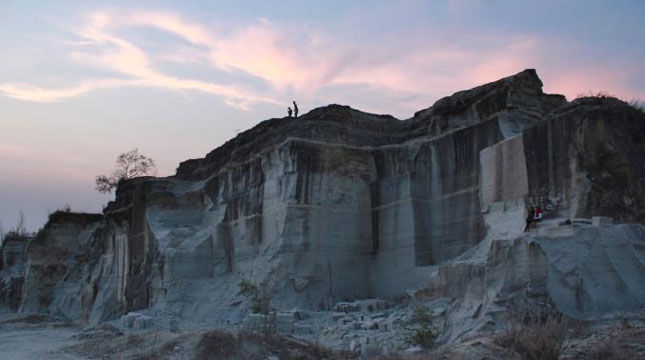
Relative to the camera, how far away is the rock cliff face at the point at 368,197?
1820cm

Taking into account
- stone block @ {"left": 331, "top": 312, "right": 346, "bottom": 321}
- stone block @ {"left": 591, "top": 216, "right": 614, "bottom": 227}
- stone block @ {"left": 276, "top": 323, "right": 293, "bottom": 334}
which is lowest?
stone block @ {"left": 276, "top": 323, "right": 293, "bottom": 334}

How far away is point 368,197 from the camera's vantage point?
87.1 ft

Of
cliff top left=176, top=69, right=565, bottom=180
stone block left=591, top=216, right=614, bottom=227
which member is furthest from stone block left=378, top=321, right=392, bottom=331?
cliff top left=176, top=69, right=565, bottom=180

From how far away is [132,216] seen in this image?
3500 cm

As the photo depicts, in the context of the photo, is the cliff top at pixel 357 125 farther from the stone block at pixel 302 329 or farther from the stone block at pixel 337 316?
the stone block at pixel 302 329

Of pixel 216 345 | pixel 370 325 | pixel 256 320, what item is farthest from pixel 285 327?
pixel 216 345

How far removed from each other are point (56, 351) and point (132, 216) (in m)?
14.8

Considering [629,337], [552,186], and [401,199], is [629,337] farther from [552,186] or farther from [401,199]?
[401,199]

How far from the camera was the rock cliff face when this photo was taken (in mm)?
18203

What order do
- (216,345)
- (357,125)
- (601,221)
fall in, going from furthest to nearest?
(357,125) → (601,221) → (216,345)

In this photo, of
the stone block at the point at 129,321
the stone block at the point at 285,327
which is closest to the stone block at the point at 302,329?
the stone block at the point at 285,327

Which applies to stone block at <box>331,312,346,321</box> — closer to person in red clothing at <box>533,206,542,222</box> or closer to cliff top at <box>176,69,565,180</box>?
person in red clothing at <box>533,206,542,222</box>

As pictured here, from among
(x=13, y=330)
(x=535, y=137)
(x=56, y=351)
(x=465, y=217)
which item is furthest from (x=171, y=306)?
(x=535, y=137)

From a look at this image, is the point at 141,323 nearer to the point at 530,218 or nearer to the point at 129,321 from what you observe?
the point at 129,321
